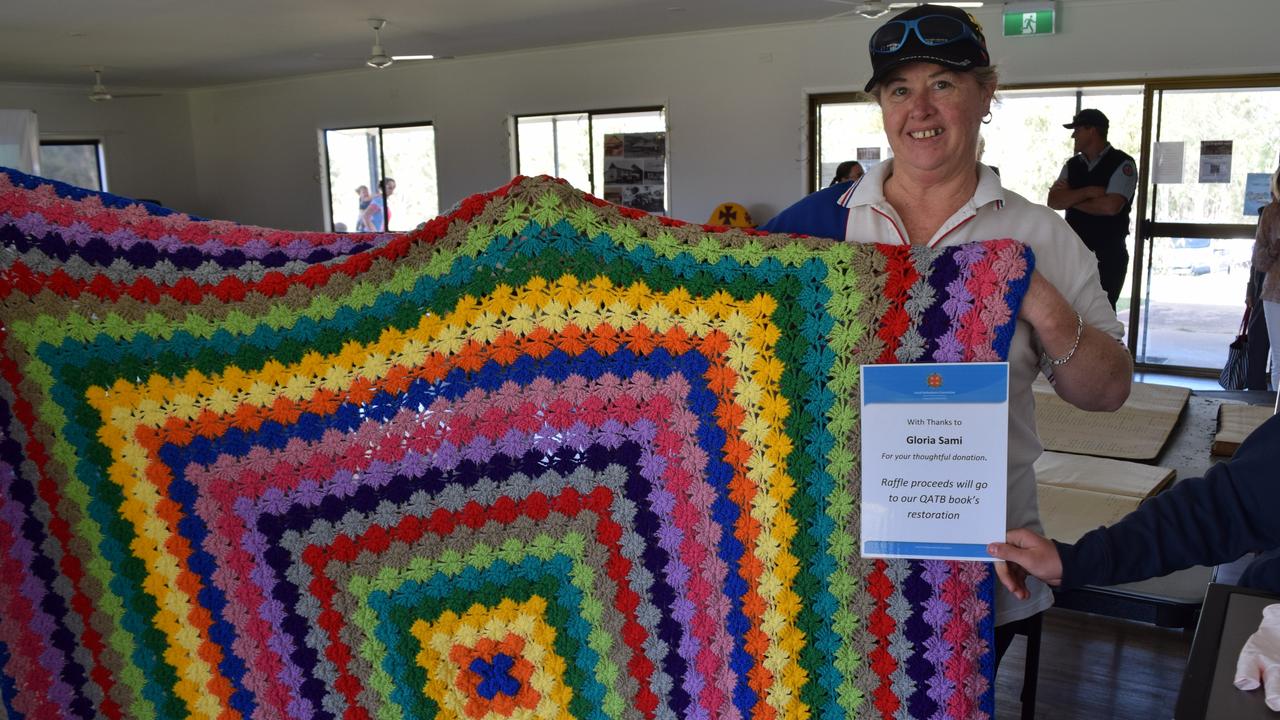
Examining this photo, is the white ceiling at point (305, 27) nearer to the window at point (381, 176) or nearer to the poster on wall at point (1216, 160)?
the window at point (381, 176)

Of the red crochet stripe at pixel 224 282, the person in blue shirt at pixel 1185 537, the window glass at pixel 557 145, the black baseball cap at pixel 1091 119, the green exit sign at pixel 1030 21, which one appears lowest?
the person in blue shirt at pixel 1185 537

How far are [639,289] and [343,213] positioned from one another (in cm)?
1183

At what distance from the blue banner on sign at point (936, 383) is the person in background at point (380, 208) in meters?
11.2

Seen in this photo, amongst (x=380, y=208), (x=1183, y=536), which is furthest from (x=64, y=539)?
(x=380, y=208)

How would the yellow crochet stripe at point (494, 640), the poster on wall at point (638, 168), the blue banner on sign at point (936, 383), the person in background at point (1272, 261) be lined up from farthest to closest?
the poster on wall at point (638, 168)
the person in background at point (1272, 261)
the yellow crochet stripe at point (494, 640)
the blue banner on sign at point (936, 383)

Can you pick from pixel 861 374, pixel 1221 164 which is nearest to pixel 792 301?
pixel 861 374

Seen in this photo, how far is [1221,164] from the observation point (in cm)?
678

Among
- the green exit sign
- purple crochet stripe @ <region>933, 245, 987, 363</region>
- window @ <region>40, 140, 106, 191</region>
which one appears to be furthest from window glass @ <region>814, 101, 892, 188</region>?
window @ <region>40, 140, 106, 191</region>

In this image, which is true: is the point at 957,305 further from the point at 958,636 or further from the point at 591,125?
the point at 591,125

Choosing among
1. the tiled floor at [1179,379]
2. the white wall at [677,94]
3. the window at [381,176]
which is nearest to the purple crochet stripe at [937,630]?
the tiled floor at [1179,379]

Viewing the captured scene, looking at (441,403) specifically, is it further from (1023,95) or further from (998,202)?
(1023,95)

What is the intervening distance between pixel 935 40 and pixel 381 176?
36.4 ft

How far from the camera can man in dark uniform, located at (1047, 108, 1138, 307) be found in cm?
599

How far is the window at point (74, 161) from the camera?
1192 cm
